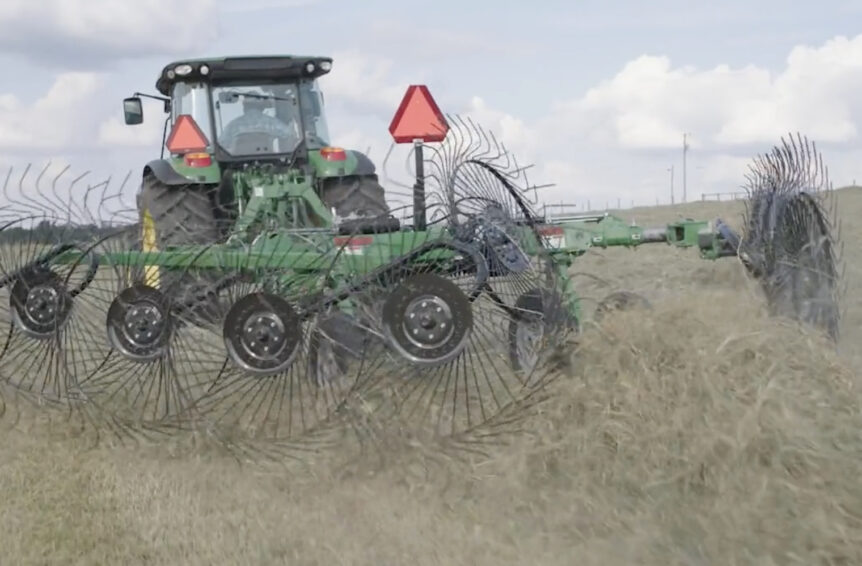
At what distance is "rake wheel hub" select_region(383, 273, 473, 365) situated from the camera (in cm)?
456

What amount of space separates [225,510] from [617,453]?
139 centimetres

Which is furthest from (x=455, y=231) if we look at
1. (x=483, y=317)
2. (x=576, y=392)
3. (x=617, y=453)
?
(x=617, y=453)

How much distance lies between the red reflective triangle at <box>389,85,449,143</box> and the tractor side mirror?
3.30m

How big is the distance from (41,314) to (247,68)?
8.75 ft

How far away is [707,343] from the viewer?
13.9 ft

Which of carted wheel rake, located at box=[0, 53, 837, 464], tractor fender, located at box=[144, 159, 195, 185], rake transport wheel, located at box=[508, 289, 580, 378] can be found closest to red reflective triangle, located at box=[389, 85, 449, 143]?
carted wheel rake, located at box=[0, 53, 837, 464]

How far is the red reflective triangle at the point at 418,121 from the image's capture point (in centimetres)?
539

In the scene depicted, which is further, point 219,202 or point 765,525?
point 219,202

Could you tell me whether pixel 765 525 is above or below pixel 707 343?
below

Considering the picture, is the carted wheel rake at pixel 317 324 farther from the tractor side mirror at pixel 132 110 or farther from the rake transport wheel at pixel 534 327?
the tractor side mirror at pixel 132 110

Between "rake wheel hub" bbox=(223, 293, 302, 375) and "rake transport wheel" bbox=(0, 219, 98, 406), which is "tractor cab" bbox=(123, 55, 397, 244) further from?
"rake wheel hub" bbox=(223, 293, 302, 375)

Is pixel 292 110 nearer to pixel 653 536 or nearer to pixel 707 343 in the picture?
pixel 707 343

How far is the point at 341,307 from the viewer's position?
16.1ft

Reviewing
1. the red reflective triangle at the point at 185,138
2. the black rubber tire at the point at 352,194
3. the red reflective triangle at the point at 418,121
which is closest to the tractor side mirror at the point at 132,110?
the red reflective triangle at the point at 185,138
